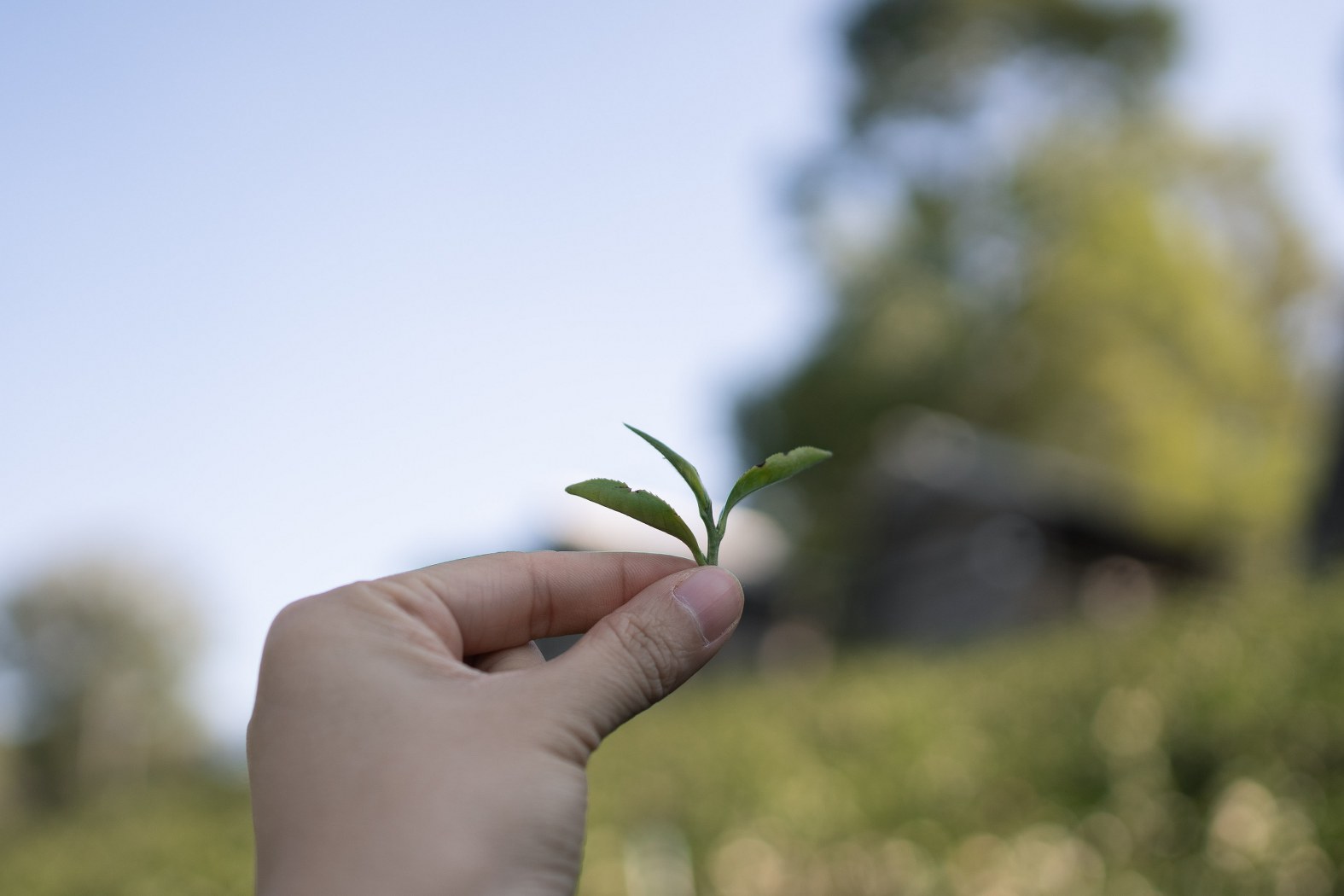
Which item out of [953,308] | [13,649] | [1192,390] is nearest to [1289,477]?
[1192,390]

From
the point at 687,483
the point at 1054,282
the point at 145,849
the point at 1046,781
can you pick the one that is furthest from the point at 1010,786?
the point at 1054,282

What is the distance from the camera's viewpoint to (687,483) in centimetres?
135

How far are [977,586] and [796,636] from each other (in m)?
10.3

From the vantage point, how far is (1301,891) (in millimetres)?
2971

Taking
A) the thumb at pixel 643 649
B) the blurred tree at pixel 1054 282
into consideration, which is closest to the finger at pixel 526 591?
the thumb at pixel 643 649

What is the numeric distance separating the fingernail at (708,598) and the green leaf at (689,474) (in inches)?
2.6

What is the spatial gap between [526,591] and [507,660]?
0.36 ft

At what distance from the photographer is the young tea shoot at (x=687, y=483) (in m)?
1.31

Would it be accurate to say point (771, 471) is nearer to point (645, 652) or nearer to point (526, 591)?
point (645, 652)

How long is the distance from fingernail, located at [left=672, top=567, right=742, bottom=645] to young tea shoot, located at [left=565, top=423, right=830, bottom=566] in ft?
0.16

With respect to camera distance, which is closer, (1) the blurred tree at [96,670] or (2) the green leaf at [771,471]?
(2) the green leaf at [771,471]

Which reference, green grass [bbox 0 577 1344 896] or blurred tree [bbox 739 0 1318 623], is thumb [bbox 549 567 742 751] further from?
blurred tree [bbox 739 0 1318 623]

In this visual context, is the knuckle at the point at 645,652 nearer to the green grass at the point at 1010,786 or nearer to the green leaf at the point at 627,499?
the green leaf at the point at 627,499

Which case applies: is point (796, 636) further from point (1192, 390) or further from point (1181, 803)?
point (1181, 803)
